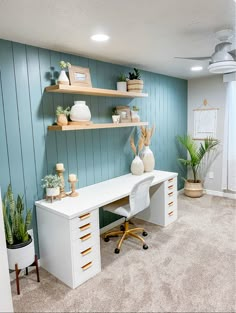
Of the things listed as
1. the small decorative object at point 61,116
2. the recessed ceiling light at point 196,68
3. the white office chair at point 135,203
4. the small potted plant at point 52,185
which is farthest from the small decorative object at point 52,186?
the recessed ceiling light at point 196,68

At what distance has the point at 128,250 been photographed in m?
2.73

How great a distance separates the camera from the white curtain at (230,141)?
4.10 m

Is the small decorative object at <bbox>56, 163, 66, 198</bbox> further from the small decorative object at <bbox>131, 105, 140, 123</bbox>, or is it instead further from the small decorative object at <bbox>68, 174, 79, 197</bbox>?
the small decorative object at <bbox>131, 105, 140, 123</bbox>

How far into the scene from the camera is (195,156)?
439 centimetres

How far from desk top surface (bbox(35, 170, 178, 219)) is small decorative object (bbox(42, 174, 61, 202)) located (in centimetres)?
7

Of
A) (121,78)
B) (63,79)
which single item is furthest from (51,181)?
(121,78)

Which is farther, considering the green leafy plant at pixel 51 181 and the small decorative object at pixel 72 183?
the small decorative object at pixel 72 183

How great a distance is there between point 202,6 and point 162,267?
2244mm

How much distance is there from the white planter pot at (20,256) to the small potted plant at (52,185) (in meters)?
0.49

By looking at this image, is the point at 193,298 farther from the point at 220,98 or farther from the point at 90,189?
the point at 220,98

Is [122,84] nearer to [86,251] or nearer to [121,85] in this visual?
[121,85]

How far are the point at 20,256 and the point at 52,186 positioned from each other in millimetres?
659

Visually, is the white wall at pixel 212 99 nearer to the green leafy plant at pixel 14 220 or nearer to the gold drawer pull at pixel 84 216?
the gold drawer pull at pixel 84 216

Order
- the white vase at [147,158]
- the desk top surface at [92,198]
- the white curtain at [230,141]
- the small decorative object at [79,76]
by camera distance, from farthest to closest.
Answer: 1. the white curtain at [230,141]
2. the white vase at [147,158]
3. the small decorative object at [79,76]
4. the desk top surface at [92,198]
